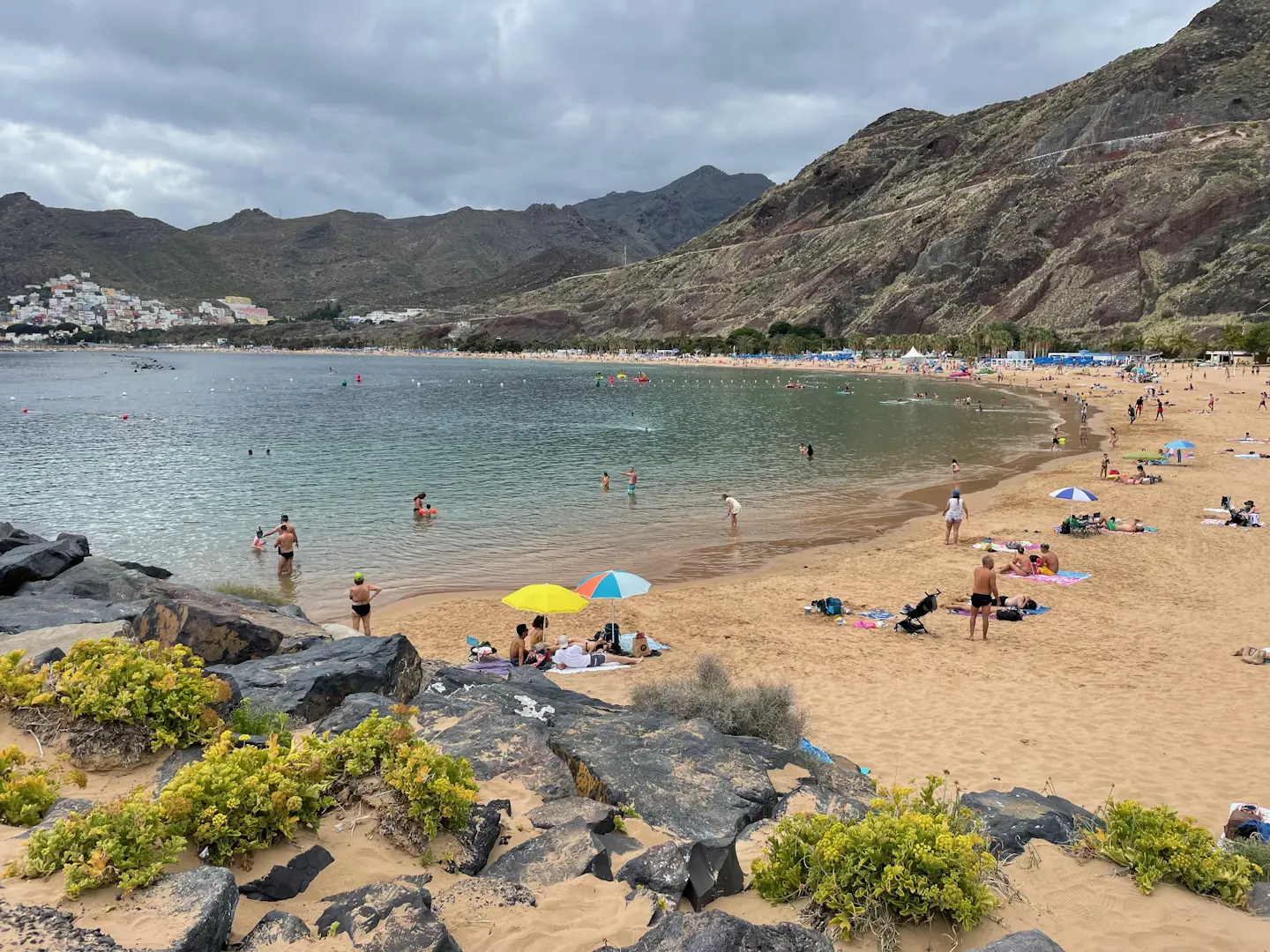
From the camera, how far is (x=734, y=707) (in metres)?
8.57

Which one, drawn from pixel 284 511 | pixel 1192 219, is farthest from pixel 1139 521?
pixel 1192 219

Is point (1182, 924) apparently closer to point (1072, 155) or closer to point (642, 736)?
point (642, 736)

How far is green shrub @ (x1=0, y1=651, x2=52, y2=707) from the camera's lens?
5.60 metres

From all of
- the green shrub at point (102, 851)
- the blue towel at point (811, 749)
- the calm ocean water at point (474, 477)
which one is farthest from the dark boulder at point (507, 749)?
the calm ocean water at point (474, 477)

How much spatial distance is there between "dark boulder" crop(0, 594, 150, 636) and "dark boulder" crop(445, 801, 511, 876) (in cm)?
700

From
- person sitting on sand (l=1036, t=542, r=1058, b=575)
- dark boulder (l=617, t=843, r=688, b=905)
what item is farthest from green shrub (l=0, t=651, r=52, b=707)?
person sitting on sand (l=1036, t=542, r=1058, b=575)

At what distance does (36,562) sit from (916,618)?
16481 millimetres

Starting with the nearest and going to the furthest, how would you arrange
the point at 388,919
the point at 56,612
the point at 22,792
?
the point at 388,919
the point at 22,792
the point at 56,612

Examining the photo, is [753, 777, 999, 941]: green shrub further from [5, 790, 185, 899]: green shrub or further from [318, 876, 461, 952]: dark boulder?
[5, 790, 185, 899]: green shrub

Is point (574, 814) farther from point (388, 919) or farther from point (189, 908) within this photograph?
point (189, 908)

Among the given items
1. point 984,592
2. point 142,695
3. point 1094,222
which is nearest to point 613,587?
point 984,592

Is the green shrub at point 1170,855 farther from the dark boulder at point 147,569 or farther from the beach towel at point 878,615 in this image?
the dark boulder at point 147,569

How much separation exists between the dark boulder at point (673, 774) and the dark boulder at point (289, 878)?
81.4 inches

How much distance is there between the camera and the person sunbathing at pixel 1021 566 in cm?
1825
